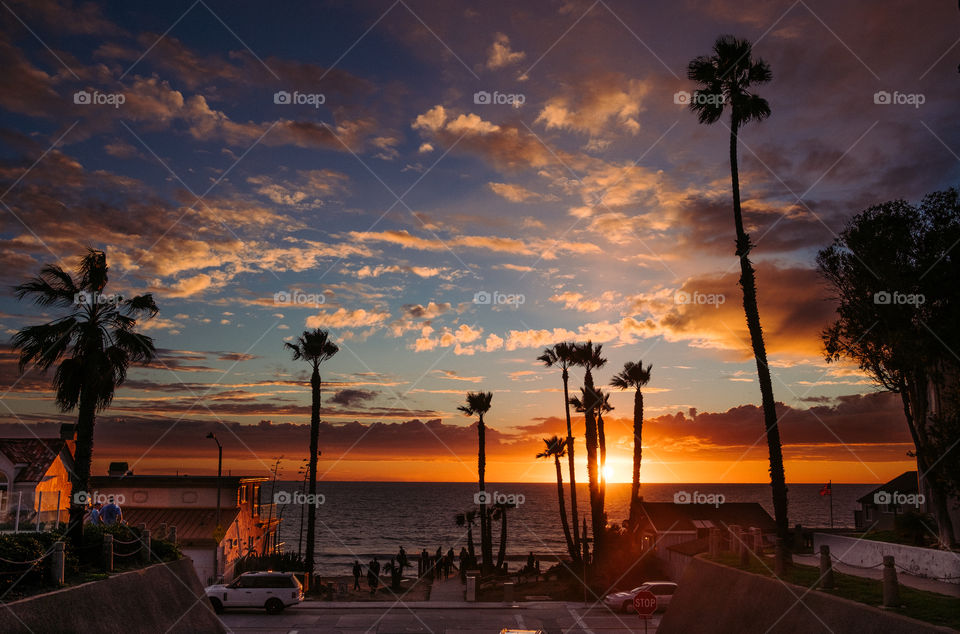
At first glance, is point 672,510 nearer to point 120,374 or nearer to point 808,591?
point 808,591

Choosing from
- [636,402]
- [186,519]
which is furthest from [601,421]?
[186,519]

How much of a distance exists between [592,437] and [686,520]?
1087 cm

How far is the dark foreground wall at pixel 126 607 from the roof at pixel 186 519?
67.1ft

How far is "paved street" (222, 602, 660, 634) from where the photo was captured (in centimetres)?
2975

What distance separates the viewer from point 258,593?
34.0 metres

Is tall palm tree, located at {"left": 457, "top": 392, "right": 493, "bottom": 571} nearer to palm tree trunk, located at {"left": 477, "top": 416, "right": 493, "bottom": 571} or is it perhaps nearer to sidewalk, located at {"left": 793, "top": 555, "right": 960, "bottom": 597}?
palm tree trunk, located at {"left": 477, "top": 416, "right": 493, "bottom": 571}

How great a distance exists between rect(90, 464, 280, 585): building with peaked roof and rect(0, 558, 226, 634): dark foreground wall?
65.6 feet

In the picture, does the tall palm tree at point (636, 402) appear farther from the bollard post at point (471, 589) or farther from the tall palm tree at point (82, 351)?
the tall palm tree at point (82, 351)

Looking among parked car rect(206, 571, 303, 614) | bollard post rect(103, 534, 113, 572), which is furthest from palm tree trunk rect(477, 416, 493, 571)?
bollard post rect(103, 534, 113, 572)

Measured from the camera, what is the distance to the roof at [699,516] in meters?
55.1

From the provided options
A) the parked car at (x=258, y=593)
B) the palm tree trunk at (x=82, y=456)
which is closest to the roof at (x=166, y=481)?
the parked car at (x=258, y=593)

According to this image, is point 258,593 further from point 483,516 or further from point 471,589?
point 483,516

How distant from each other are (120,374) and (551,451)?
1843 inches

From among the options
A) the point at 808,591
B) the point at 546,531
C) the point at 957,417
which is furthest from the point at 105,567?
the point at 546,531
